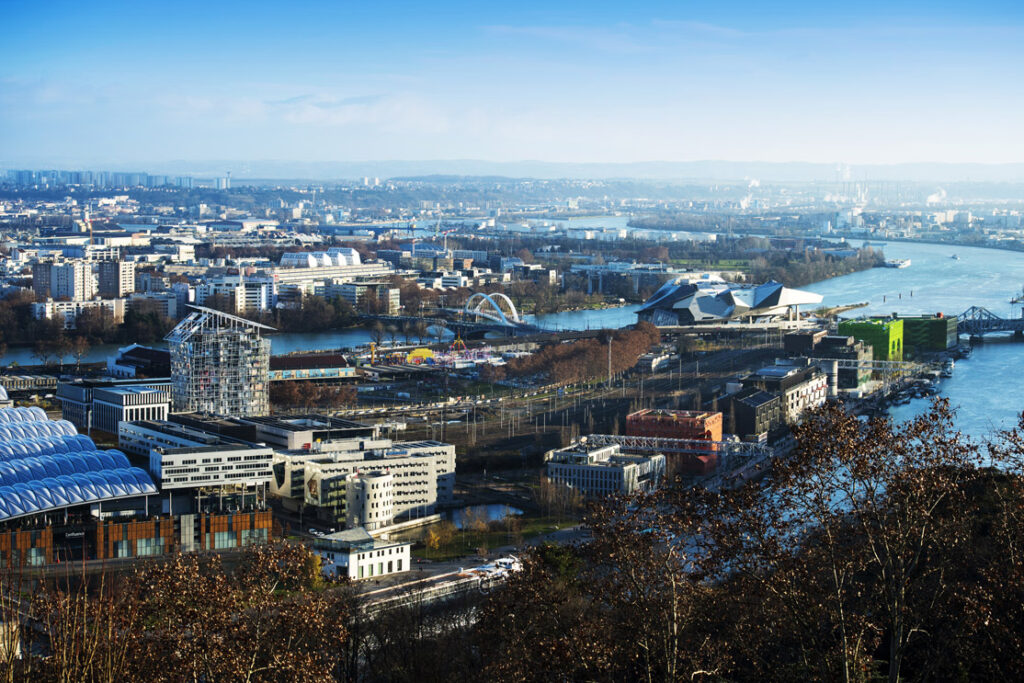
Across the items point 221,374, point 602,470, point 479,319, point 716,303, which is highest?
point 716,303

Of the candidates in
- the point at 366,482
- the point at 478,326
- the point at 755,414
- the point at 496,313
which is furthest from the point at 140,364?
the point at 366,482

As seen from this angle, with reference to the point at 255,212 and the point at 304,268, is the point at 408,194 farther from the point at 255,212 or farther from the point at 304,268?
the point at 304,268

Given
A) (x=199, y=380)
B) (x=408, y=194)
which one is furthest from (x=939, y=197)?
(x=199, y=380)

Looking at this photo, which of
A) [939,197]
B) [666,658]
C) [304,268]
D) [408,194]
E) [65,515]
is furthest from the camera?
[939,197]

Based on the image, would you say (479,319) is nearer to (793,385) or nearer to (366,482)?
(793,385)

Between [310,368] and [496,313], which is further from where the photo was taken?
[496,313]

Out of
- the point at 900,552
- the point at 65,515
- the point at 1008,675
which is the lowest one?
the point at 65,515

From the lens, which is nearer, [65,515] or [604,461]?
[65,515]

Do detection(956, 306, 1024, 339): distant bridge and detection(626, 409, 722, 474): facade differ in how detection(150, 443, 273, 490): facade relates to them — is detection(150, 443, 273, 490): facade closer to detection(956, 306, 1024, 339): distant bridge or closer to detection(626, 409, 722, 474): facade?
detection(626, 409, 722, 474): facade
